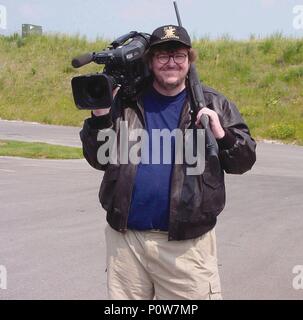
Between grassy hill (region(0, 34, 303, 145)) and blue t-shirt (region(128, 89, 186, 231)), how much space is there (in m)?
18.5

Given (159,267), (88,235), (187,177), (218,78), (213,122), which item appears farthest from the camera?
(218,78)

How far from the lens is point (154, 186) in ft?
10.1

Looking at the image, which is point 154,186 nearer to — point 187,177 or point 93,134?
point 187,177

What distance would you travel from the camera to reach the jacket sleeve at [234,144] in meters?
3.01

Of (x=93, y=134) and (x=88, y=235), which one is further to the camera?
(x=88, y=235)

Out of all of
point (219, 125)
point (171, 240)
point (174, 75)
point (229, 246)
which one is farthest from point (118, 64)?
point (229, 246)

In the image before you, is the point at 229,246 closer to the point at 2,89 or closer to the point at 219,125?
the point at 219,125

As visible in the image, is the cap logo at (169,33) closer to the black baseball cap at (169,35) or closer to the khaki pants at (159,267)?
the black baseball cap at (169,35)

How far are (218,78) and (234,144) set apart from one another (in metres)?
24.3

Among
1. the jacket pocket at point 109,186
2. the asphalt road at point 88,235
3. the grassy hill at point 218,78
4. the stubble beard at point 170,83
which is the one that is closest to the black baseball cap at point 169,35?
the stubble beard at point 170,83

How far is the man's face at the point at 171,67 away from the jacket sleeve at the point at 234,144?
26cm

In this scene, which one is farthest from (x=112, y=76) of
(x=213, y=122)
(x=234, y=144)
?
(x=234, y=144)
